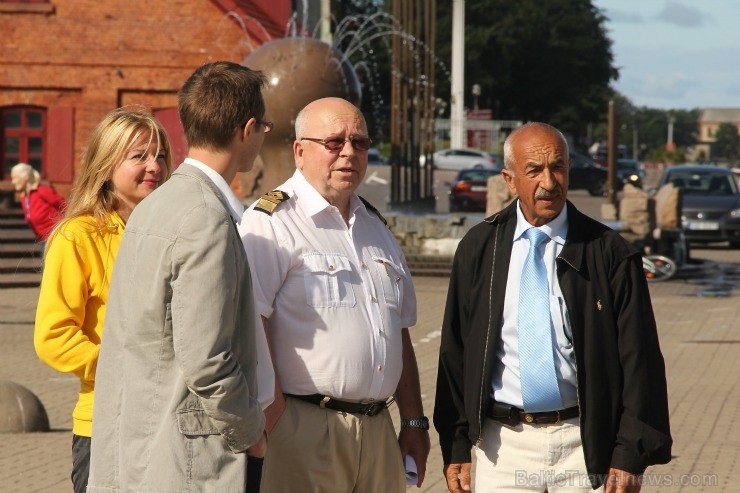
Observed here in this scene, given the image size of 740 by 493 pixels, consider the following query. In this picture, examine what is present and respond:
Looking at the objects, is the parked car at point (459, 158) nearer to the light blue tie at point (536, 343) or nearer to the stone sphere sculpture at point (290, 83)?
the stone sphere sculpture at point (290, 83)

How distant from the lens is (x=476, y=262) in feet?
14.4

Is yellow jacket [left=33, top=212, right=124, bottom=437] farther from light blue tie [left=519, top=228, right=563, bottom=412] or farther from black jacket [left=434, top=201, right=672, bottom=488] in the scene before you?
light blue tie [left=519, top=228, right=563, bottom=412]

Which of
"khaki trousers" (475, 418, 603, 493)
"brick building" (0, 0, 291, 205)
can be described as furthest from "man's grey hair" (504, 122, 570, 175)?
"brick building" (0, 0, 291, 205)

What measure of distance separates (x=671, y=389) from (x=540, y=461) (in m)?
6.99

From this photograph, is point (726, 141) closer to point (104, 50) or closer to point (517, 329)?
point (104, 50)

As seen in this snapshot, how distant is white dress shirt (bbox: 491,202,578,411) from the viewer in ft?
13.7

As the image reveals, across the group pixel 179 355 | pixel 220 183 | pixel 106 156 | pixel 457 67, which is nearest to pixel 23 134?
pixel 106 156

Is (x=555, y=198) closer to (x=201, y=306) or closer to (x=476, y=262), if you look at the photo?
(x=476, y=262)

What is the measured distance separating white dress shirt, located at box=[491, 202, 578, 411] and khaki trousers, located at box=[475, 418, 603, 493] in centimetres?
10

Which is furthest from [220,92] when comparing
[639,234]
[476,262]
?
[639,234]

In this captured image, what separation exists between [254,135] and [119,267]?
0.54m

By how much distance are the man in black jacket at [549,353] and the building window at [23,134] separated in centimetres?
2571

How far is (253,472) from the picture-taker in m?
3.62

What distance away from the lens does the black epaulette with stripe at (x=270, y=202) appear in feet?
13.8
